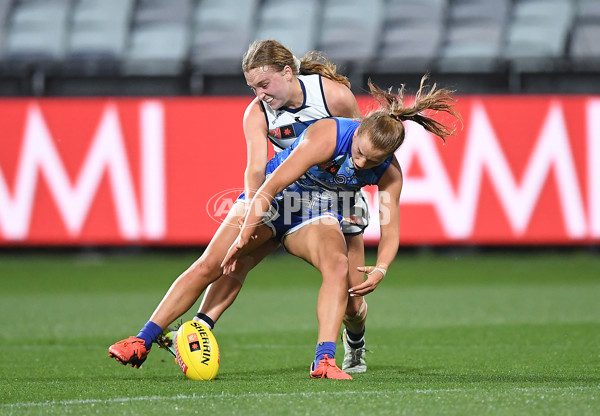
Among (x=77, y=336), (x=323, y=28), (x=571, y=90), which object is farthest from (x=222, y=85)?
(x=77, y=336)

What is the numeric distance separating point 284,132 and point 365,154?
0.89 m

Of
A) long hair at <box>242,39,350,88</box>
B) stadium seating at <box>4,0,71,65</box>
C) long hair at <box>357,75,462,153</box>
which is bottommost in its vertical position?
long hair at <box>357,75,462,153</box>

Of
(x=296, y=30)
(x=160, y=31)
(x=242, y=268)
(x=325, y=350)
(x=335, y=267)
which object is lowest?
(x=325, y=350)

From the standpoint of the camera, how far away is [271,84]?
543 cm

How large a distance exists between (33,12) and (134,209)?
169 inches

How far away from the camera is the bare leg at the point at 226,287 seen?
571cm

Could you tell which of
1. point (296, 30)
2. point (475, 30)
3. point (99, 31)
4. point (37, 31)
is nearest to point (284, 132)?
point (296, 30)

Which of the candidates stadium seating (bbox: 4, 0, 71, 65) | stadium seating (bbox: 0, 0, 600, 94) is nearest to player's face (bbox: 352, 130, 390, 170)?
stadium seating (bbox: 0, 0, 600, 94)

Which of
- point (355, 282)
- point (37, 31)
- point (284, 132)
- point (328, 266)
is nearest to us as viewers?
point (328, 266)

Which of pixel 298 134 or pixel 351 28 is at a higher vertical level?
pixel 351 28

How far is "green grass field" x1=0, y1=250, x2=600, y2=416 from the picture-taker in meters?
4.49

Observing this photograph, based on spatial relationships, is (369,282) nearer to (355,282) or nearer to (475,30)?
(355,282)

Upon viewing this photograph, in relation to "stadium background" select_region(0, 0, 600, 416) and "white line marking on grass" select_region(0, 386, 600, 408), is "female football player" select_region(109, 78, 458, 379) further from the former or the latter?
"stadium background" select_region(0, 0, 600, 416)

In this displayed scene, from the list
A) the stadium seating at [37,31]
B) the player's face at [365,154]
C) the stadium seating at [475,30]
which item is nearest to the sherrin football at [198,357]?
the player's face at [365,154]
